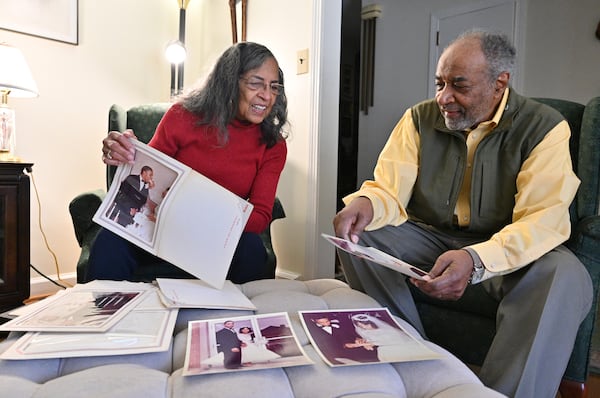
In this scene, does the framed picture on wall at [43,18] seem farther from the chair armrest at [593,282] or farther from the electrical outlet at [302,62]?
the chair armrest at [593,282]

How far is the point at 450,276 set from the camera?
2.97 ft

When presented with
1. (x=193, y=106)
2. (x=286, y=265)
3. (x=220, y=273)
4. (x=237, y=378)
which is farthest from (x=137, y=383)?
(x=286, y=265)

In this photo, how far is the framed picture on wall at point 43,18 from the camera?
6.40ft

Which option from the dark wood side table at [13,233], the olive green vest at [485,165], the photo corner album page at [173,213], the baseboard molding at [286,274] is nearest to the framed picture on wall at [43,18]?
the dark wood side table at [13,233]

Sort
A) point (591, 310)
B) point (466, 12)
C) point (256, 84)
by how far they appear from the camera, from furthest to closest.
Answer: point (466, 12), point (256, 84), point (591, 310)

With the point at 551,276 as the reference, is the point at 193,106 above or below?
above

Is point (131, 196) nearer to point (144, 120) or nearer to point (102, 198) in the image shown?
point (102, 198)

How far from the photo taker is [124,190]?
3.66 feet

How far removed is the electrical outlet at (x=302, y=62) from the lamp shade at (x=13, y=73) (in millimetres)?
1139

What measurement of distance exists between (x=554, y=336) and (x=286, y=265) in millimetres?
1389

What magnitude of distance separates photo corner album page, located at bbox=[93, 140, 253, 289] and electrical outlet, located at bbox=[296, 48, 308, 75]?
41.6 inches

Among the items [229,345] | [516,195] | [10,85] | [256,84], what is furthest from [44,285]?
[516,195]

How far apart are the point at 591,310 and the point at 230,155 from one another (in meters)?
1.09

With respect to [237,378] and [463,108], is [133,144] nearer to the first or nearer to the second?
[237,378]
